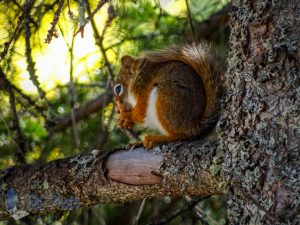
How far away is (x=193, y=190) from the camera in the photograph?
160 centimetres

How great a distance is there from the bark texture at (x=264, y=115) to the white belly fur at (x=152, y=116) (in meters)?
0.54

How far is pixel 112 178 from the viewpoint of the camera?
1.73m

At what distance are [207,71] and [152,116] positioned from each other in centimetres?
24

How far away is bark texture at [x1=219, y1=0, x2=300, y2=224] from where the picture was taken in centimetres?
129

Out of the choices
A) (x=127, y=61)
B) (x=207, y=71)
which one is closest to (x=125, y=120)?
(x=127, y=61)

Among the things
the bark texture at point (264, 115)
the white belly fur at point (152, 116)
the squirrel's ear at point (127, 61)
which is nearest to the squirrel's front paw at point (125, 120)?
the white belly fur at point (152, 116)

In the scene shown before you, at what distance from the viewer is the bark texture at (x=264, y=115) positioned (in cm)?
129

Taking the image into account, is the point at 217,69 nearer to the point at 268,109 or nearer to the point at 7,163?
the point at 268,109

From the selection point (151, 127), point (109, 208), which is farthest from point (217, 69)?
point (109, 208)

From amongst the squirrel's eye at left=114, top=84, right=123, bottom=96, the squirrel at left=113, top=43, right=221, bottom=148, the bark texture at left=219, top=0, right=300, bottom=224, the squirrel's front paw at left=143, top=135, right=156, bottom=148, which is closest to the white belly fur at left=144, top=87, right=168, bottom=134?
the squirrel at left=113, top=43, right=221, bottom=148

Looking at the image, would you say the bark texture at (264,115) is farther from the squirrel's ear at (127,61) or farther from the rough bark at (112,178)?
the squirrel's ear at (127,61)

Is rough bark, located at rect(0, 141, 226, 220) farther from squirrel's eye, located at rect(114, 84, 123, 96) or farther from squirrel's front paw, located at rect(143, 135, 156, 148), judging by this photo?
squirrel's eye, located at rect(114, 84, 123, 96)

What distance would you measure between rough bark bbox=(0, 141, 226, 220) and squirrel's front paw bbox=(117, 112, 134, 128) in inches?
12.2

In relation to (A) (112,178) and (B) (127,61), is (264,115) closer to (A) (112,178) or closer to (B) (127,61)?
(A) (112,178)
